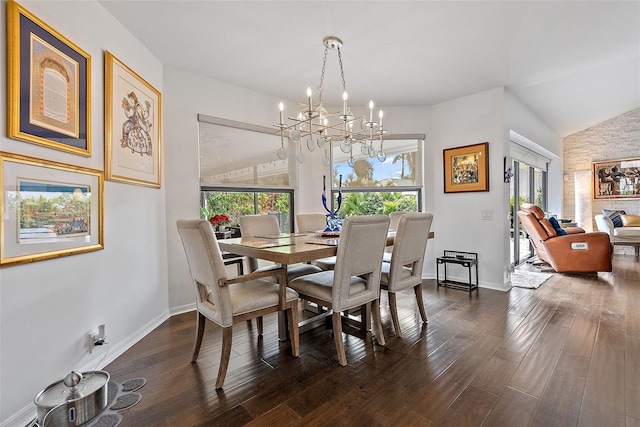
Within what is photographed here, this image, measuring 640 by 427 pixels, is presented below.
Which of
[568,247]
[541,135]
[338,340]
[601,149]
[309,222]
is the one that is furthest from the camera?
[601,149]

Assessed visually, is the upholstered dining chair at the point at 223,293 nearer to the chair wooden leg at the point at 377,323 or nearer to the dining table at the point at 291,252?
the dining table at the point at 291,252

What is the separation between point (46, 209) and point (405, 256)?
2422 millimetres

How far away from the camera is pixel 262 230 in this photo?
3098 mm

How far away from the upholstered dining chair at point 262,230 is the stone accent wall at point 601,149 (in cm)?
729

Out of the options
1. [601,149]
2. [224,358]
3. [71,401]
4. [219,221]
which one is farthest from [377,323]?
[601,149]

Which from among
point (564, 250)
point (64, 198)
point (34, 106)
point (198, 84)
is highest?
point (198, 84)

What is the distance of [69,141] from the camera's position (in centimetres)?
182

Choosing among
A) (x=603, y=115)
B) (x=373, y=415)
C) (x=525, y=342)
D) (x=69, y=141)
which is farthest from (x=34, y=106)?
(x=603, y=115)

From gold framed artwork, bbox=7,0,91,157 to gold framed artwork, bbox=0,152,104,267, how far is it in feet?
0.48

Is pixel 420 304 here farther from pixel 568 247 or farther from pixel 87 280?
pixel 568 247

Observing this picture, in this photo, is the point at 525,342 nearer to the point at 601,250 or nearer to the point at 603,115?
the point at 601,250

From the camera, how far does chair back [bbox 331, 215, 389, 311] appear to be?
6.36 feet

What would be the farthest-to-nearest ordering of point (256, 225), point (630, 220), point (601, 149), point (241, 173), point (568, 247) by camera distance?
point (601, 149), point (630, 220), point (568, 247), point (241, 173), point (256, 225)

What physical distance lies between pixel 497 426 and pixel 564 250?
424 cm
